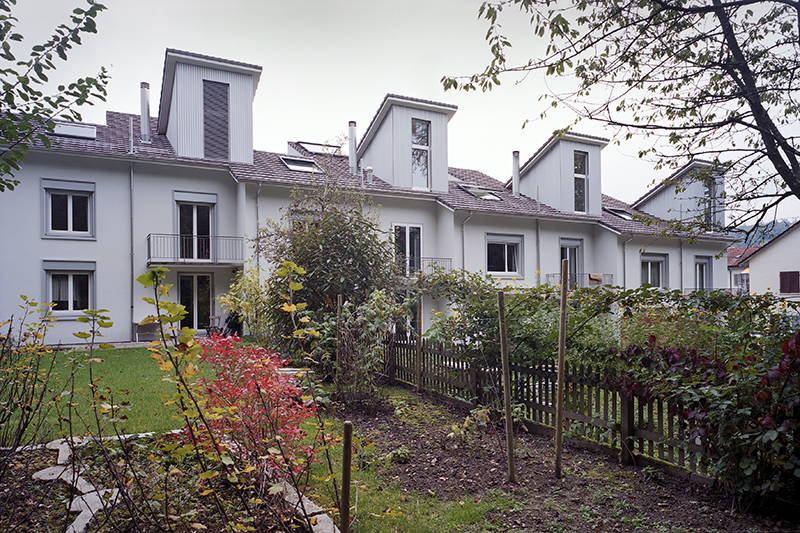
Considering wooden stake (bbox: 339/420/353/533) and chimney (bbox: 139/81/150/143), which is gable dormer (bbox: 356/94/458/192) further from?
wooden stake (bbox: 339/420/353/533)

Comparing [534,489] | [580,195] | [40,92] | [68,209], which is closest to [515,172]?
[580,195]

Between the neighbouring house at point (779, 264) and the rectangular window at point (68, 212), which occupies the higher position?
the rectangular window at point (68, 212)

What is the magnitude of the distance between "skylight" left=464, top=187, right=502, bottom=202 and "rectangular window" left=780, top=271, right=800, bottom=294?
19217 mm

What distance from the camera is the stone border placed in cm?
252

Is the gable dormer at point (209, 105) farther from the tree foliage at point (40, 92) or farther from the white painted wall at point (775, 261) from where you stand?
the white painted wall at point (775, 261)

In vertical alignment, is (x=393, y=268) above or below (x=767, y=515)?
above

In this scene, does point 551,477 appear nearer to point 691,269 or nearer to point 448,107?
point 448,107

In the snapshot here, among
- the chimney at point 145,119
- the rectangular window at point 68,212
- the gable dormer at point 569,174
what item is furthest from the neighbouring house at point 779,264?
the rectangular window at point 68,212

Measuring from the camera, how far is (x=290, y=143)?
20.0 metres

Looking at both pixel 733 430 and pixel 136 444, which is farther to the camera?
pixel 136 444

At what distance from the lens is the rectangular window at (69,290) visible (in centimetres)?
1374

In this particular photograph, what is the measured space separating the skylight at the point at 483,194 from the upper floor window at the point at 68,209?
13.6 meters

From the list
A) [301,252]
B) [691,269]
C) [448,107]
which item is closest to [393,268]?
[301,252]

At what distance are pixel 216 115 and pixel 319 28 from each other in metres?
9.14
